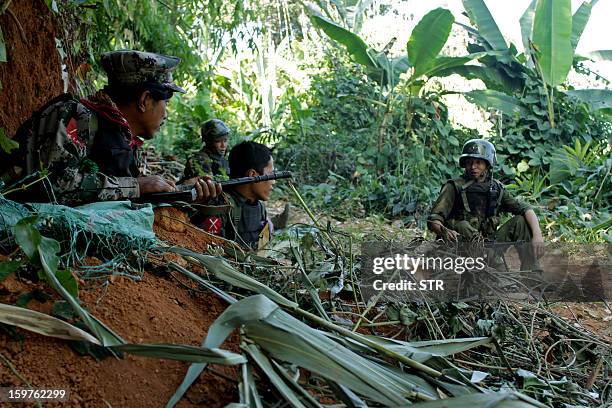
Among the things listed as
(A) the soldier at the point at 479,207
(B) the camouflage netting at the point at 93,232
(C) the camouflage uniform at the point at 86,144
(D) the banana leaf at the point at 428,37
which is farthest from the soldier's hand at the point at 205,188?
(D) the banana leaf at the point at 428,37

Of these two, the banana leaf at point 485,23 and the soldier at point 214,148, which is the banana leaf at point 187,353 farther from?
the banana leaf at point 485,23

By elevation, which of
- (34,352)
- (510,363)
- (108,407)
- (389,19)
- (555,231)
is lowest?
(555,231)

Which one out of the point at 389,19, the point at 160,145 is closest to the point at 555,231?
the point at 160,145

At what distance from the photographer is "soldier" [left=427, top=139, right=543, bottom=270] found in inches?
223

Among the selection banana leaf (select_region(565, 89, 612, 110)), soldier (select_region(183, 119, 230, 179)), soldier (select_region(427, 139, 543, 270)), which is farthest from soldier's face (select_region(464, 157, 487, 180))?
banana leaf (select_region(565, 89, 612, 110))

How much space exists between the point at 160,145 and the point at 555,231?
6398 mm

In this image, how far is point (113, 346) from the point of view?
1689 mm

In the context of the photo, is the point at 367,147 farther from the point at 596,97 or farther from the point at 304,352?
the point at 304,352

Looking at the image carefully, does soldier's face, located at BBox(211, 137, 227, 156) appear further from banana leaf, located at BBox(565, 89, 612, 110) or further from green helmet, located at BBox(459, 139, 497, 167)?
banana leaf, located at BBox(565, 89, 612, 110)

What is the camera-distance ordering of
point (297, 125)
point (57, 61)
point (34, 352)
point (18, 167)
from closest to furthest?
1. point (34, 352)
2. point (18, 167)
3. point (57, 61)
4. point (297, 125)

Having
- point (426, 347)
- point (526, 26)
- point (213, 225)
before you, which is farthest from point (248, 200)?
point (526, 26)

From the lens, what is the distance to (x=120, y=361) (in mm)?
1786

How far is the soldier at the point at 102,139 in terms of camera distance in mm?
2691

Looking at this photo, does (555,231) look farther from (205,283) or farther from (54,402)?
(54,402)
